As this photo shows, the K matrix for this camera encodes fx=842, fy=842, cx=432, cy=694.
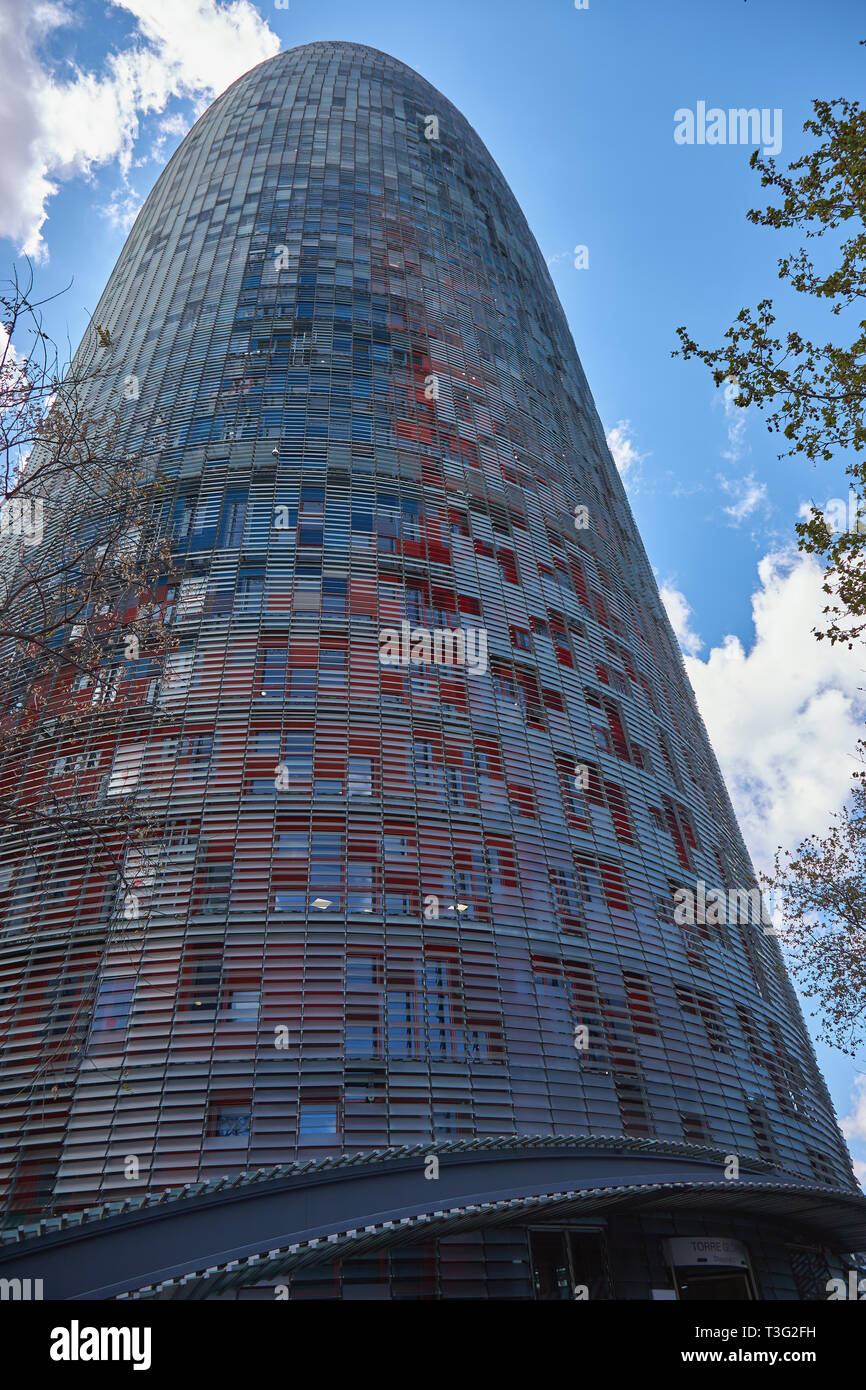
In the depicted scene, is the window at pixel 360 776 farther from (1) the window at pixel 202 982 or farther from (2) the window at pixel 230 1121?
(2) the window at pixel 230 1121

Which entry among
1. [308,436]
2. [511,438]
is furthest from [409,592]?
[511,438]

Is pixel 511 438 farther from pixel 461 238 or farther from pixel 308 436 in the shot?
pixel 461 238

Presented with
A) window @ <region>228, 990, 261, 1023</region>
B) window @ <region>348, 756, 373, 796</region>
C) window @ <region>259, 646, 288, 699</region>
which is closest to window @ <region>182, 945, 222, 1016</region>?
window @ <region>228, 990, 261, 1023</region>

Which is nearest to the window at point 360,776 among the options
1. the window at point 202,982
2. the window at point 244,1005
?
the window at point 202,982

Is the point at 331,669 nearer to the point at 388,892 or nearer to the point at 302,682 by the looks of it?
the point at 302,682

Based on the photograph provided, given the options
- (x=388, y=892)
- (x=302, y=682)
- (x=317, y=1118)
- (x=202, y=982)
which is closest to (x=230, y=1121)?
(x=317, y=1118)

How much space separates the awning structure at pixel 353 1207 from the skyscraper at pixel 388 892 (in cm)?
5

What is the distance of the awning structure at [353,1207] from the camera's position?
820cm

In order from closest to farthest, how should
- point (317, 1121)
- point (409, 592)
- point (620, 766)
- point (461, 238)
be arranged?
point (317, 1121), point (409, 592), point (620, 766), point (461, 238)

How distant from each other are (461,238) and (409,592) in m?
19.5

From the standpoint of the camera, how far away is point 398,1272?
11.2 metres

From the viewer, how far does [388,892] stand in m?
15.1

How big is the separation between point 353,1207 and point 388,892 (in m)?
5.65

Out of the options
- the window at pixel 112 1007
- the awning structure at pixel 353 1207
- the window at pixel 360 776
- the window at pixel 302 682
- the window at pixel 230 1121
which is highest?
the window at pixel 302 682
